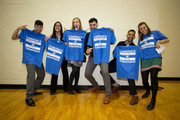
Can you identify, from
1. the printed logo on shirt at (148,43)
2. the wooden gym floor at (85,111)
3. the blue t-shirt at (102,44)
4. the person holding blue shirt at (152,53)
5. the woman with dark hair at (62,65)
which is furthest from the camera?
the woman with dark hair at (62,65)

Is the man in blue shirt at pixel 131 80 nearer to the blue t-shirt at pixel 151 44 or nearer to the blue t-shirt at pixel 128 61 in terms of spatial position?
the blue t-shirt at pixel 128 61

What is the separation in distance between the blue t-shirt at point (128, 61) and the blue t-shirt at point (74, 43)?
874 millimetres

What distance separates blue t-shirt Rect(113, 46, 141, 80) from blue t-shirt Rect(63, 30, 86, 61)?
2.87 ft

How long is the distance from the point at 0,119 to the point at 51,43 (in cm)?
161

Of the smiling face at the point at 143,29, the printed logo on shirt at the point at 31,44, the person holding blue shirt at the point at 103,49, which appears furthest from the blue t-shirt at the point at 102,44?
the printed logo on shirt at the point at 31,44

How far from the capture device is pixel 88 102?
2.20 meters

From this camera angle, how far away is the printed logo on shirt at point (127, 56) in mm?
2275

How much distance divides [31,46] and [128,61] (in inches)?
79.4

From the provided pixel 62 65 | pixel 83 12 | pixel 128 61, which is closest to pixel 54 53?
pixel 62 65

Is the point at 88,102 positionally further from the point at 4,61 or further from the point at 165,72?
the point at 165,72

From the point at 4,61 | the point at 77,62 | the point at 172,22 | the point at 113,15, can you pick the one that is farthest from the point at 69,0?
the point at 172,22

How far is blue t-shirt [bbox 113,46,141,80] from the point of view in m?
2.26

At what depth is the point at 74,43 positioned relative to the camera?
2525 millimetres

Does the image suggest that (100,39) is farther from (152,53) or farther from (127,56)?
(152,53)
